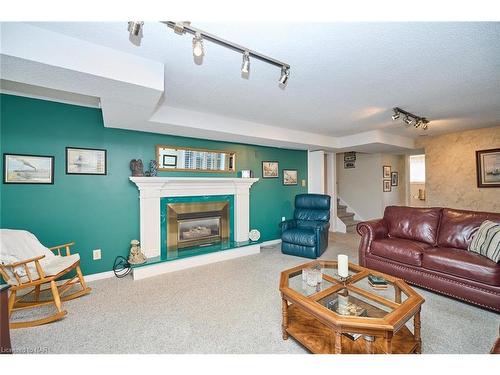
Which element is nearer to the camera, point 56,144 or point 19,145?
point 19,145

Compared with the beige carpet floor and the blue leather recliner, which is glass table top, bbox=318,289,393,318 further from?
the blue leather recliner

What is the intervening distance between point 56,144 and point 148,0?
8.25ft

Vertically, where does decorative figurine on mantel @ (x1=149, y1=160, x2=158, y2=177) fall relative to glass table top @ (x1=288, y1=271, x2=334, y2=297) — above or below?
above

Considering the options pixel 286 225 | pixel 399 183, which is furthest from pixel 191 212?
pixel 399 183

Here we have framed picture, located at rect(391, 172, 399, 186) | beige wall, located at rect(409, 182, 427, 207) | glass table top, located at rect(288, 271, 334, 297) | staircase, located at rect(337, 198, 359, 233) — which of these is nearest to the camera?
glass table top, located at rect(288, 271, 334, 297)

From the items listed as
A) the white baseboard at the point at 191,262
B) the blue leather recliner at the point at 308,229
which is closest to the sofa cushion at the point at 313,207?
the blue leather recliner at the point at 308,229

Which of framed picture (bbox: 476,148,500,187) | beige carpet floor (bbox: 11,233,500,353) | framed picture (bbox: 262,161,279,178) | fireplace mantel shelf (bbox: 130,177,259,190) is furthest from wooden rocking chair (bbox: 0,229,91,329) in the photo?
framed picture (bbox: 476,148,500,187)

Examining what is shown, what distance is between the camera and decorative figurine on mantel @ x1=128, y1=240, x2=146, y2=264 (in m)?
2.94

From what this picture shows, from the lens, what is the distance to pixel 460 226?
257 centimetres

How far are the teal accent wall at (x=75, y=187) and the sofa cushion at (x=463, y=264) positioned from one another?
11.6ft

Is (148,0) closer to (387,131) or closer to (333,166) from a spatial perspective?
(387,131)

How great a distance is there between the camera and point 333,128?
4.00 metres
